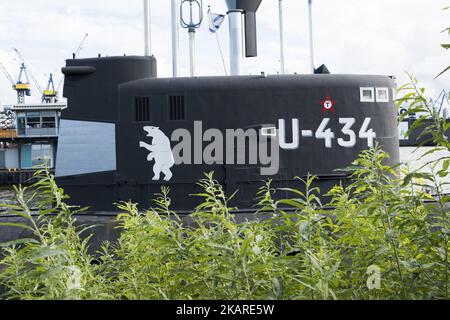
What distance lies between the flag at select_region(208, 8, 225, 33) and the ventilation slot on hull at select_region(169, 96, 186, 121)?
7.02 meters

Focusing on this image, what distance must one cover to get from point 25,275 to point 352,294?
169cm

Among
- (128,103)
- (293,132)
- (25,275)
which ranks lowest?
(25,275)

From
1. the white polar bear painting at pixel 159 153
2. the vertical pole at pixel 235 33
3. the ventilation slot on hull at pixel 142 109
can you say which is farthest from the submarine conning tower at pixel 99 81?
the vertical pole at pixel 235 33

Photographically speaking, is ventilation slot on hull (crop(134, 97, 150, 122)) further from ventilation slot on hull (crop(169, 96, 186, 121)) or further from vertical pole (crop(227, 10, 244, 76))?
vertical pole (crop(227, 10, 244, 76))

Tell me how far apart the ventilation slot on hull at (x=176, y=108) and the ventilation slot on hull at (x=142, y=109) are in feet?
1.57

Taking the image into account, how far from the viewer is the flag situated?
15.9 metres

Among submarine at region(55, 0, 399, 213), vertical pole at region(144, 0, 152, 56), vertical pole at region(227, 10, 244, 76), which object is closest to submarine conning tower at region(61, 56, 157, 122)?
submarine at region(55, 0, 399, 213)

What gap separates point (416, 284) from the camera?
246 cm

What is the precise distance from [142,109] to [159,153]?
981 millimetres

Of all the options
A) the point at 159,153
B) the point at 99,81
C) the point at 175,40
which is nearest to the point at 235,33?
the point at 175,40

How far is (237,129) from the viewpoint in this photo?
9516mm

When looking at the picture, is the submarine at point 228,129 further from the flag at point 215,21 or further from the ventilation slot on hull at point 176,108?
the flag at point 215,21
